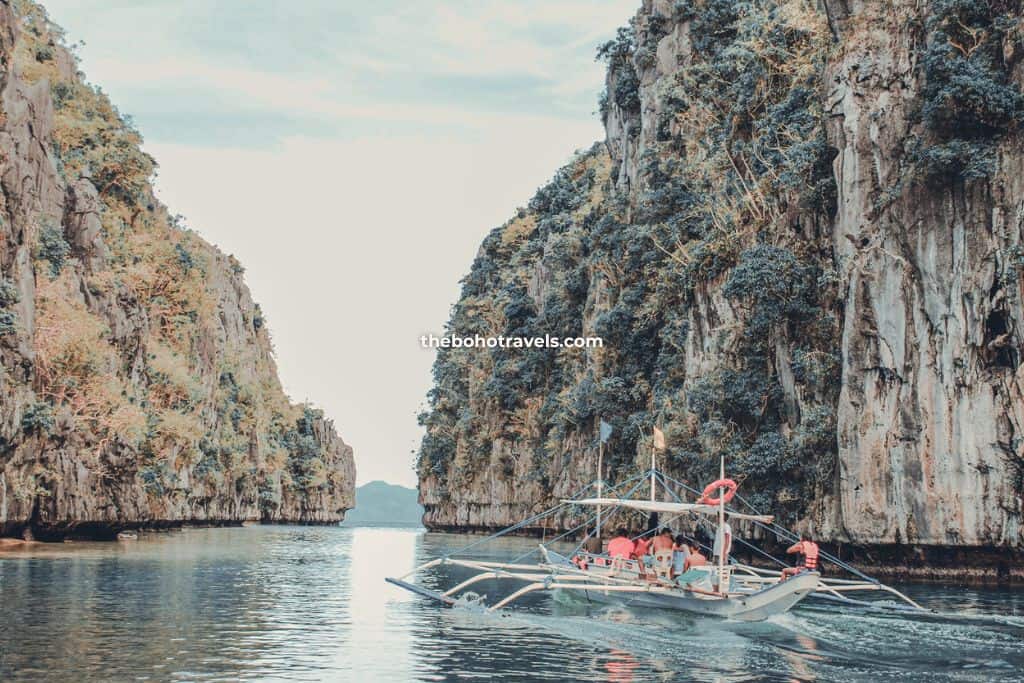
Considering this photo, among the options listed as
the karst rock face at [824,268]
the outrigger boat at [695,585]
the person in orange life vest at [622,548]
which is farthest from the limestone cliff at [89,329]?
the karst rock face at [824,268]

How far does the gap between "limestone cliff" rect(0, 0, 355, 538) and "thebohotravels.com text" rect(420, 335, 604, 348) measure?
24314 millimetres

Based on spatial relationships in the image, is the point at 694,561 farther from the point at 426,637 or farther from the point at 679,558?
the point at 426,637

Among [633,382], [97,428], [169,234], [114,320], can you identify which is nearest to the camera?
[97,428]

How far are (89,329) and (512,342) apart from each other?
161 feet

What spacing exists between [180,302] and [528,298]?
2944cm

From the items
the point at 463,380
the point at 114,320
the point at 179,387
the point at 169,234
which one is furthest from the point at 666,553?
the point at 463,380

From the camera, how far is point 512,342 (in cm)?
10012

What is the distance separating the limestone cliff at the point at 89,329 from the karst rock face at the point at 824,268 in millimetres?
26717

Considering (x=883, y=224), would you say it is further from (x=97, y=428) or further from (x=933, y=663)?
(x=97, y=428)

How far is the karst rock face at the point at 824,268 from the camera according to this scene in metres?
39.7

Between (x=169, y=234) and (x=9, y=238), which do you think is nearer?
(x=9, y=238)

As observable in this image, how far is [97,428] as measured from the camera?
185 feet

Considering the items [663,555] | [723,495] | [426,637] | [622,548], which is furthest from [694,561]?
[426,637]

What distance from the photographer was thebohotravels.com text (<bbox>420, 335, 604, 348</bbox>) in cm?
8183
